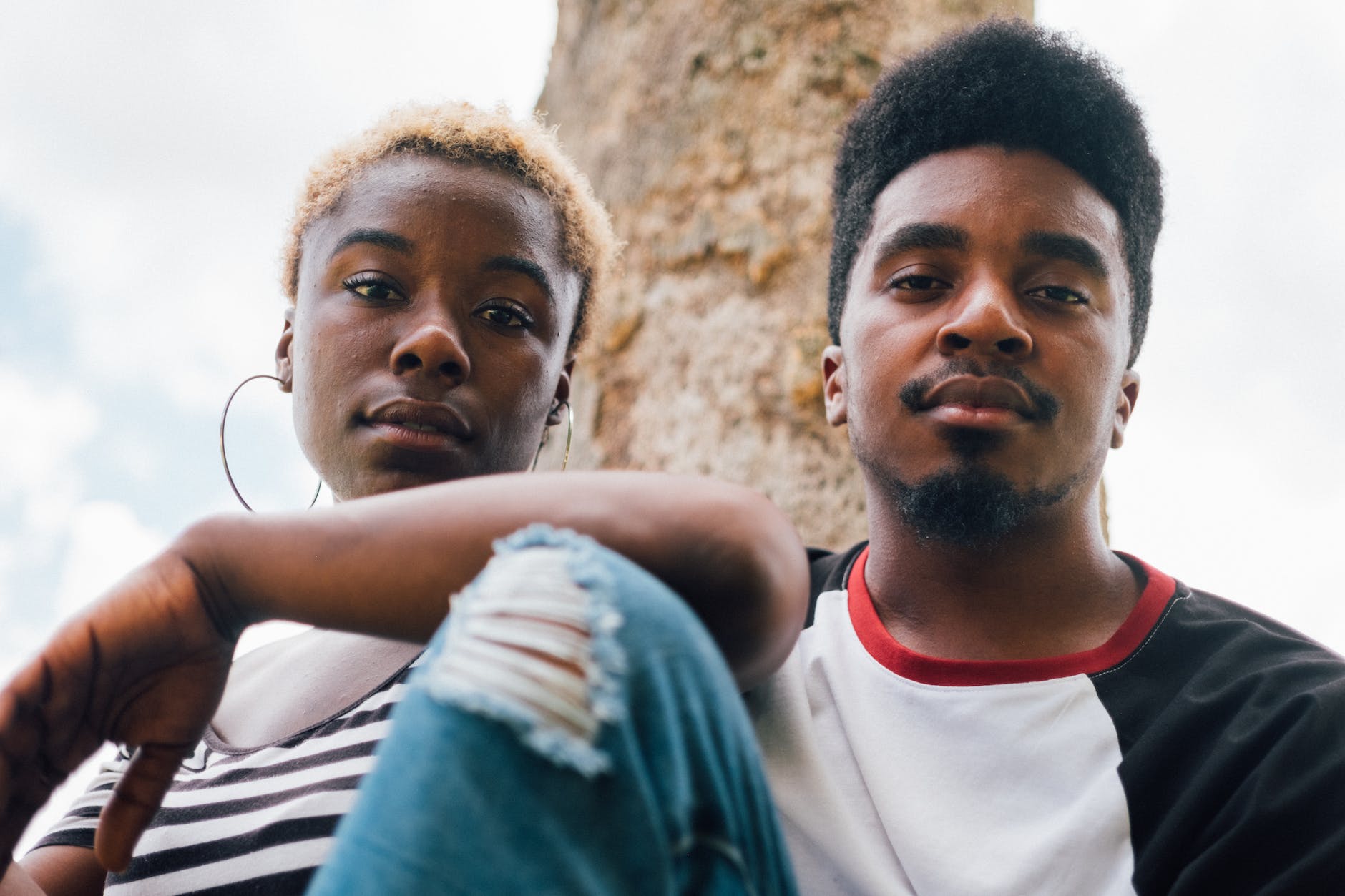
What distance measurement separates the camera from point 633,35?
11.1 feet

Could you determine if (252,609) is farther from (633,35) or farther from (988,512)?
(633,35)

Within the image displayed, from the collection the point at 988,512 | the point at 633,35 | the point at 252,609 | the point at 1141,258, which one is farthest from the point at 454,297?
the point at 633,35

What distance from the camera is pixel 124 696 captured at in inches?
39.8

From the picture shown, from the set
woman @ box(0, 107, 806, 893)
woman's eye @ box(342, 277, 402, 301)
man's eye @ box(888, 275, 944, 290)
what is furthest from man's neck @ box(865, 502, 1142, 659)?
woman's eye @ box(342, 277, 402, 301)

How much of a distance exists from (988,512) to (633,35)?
2407mm

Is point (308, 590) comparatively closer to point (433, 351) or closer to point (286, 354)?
point (433, 351)

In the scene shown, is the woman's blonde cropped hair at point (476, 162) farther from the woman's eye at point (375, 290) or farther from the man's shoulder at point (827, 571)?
the man's shoulder at point (827, 571)

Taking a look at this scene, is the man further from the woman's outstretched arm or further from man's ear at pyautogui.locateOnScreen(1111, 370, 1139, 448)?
the woman's outstretched arm

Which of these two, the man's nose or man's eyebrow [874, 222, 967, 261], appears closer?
the man's nose

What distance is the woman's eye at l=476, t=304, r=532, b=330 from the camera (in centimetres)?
167

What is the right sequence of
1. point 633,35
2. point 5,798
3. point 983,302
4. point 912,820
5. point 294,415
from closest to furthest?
point 5,798 < point 912,820 < point 983,302 < point 294,415 < point 633,35

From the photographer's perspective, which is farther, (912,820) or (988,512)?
(988,512)

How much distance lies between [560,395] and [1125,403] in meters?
1.00

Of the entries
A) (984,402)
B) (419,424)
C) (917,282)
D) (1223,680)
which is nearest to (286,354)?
A: (419,424)
